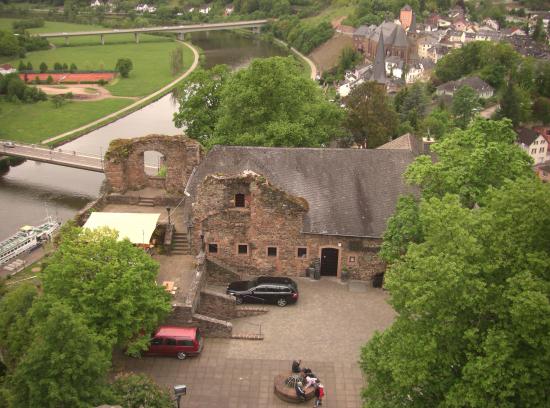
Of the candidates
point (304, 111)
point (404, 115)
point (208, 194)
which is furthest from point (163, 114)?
point (208, 194)

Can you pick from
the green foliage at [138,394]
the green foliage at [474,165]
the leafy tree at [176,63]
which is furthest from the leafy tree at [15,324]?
the leafy tree at [176,63]

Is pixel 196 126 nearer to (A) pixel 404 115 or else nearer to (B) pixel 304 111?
(B) pixel 304 111

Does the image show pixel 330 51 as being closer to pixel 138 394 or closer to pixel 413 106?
pixel 413 106

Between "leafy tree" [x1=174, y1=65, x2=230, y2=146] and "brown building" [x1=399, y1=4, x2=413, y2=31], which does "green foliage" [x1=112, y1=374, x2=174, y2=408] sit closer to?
"leafy tree" [x1=174, y1=65, x2=230, y2=146]

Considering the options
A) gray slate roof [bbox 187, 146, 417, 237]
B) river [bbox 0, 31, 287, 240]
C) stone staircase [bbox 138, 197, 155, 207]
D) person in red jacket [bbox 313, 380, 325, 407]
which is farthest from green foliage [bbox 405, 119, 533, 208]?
river [bbox 0, 31, 287, 240]

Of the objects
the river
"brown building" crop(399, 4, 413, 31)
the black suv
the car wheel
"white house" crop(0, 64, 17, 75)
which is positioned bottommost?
the river

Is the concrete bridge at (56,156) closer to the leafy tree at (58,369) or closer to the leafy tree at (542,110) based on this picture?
the leafy tree at (58,369)
